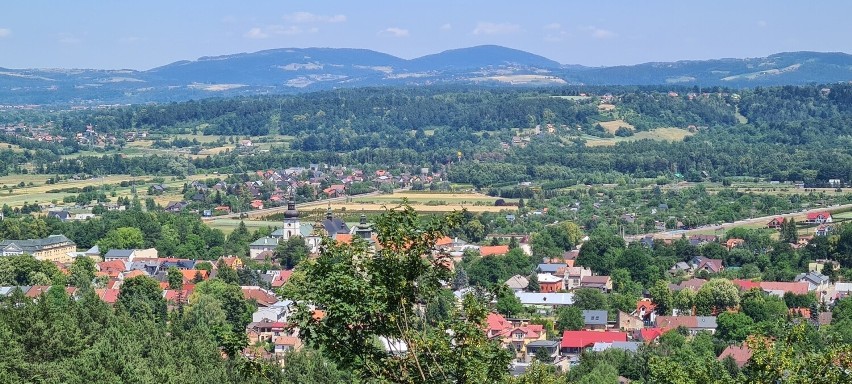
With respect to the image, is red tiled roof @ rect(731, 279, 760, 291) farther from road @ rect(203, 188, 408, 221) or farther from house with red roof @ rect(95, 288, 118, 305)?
road @ rect(203, 188, 408, 221)

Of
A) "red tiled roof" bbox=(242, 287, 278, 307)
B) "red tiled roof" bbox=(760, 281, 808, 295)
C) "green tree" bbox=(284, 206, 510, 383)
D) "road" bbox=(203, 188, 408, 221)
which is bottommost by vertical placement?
"road" bbox=(203, 188, 408, 221)

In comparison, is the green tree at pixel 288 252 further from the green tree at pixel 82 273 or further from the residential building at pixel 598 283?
the residential building at pixel 598 283

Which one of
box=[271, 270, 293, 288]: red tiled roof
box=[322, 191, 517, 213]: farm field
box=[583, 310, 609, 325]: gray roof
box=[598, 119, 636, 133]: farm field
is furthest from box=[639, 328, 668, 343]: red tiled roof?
box=[598, 119, 636, 133]: farm field

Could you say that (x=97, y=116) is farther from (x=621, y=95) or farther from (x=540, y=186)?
(x=540, y=186)

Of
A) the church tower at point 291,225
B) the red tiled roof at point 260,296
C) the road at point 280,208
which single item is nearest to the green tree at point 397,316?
the red tiled roof at point 260,296

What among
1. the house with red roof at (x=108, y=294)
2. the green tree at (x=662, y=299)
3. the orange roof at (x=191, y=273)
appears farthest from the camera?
the orange roof at (x=191, y=273)

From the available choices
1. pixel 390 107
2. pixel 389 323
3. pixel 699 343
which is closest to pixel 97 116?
pixel 390 107
